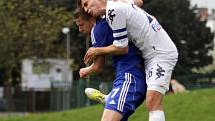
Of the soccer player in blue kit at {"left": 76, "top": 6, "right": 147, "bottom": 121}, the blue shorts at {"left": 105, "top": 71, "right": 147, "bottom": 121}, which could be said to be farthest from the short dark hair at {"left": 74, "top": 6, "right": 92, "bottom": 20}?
the blue shorts at {"left": 105, "top": 71, "right": 147, "bottom": 121}

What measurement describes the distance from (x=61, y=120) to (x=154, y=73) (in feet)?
29.2

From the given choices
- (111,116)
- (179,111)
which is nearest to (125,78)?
(111,116)

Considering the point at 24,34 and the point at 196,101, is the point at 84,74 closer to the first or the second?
the point at 196,101

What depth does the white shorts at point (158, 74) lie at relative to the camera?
21.2 ft

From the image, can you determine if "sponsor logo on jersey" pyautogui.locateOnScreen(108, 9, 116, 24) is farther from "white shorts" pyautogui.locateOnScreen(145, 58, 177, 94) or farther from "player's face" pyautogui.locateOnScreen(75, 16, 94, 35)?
"white shorts" pyautogui.locateOnScreen(145, 58, 177, 94)

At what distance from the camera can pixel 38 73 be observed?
4247 centimetres

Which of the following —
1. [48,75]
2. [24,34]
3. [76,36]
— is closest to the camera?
[24,34]

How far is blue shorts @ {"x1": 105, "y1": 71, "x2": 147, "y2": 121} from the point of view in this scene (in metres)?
6.38

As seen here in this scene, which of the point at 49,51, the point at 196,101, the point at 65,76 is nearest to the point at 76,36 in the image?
the point at 65,76

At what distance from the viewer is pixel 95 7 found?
657cm

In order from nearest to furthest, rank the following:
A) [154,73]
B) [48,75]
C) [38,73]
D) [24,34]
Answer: [154,73], [24,34], [38,73], [48,75]

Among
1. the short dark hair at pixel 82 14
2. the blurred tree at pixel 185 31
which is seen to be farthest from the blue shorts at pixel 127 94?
the blurred tree at pixel 185 31

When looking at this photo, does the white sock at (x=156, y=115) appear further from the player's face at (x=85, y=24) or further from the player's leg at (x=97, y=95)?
the player's face at (x=85, y=24)

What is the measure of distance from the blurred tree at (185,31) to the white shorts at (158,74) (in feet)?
146
